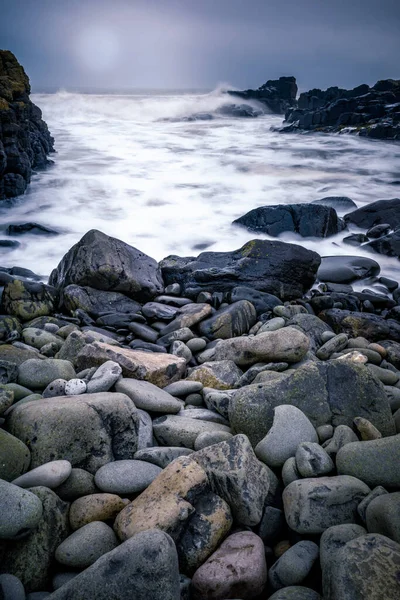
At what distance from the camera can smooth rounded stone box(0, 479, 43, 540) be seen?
201cm

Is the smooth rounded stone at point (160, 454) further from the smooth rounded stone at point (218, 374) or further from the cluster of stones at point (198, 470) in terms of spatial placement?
the smooth rounded stone at point (218, 374)

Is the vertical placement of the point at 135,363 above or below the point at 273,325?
above

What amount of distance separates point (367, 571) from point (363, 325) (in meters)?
3.83

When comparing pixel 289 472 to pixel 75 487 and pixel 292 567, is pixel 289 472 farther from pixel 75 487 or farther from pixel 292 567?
pixel 75 487

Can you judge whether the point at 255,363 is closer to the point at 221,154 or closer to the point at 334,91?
the point at 221,154

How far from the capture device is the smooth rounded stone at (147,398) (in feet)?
10.4

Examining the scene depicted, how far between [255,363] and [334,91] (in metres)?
54.9

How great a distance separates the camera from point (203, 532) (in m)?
2.23

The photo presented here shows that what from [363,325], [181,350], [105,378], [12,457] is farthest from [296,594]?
[363,325]

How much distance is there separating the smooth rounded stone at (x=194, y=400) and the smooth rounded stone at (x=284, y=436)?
907mm

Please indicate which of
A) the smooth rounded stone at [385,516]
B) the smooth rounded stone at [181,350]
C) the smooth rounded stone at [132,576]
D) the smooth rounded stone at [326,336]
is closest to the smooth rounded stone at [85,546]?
the smooth rounded stone at [132,576]

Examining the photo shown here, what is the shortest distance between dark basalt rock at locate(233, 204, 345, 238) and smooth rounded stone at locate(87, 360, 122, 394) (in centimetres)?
662

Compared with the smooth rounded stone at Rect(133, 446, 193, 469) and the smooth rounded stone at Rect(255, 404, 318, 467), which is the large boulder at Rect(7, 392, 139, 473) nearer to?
the smooth rounded stone at Rect(133, 446, 193, 469)

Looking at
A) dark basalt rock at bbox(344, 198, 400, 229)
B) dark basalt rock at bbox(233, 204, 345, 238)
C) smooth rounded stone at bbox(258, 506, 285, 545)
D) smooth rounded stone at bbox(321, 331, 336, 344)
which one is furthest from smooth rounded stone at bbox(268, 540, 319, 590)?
dark basalt rock at bbox(344, 198, 400, 229)
